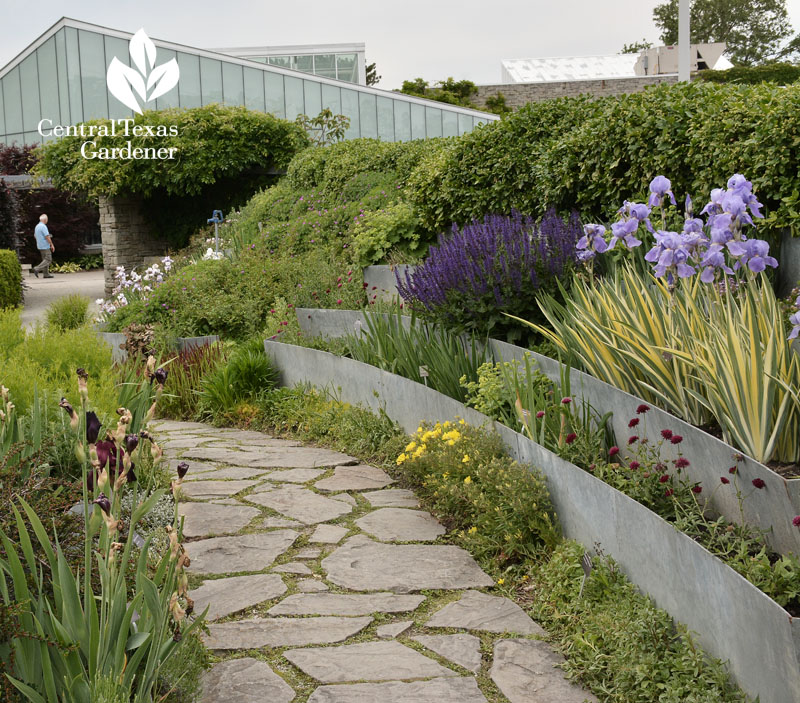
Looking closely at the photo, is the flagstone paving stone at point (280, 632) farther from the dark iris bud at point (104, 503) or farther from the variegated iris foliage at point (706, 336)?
the variegated iris foliage at point (706, 336)

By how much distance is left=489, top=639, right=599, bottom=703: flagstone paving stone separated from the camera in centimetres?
252

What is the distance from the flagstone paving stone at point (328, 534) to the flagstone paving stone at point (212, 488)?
0.80 meters

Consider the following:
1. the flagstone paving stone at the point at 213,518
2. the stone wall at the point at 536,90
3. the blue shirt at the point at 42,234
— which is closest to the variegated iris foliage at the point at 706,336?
the flagstone paving stone at the point at 213,518

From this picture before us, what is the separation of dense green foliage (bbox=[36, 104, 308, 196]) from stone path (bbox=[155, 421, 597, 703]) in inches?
497

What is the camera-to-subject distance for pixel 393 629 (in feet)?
9.80

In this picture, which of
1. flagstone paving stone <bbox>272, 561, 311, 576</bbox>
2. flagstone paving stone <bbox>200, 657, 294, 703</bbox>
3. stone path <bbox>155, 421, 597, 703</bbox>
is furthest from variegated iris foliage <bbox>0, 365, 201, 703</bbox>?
flagstone paving stone <bbox>272, 561, 311, 576</bbox>

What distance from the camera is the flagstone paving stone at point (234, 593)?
315 cm

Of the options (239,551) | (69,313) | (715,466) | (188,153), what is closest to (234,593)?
(239,551)

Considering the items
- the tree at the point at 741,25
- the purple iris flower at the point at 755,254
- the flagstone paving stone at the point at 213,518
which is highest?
the tree at the point at 741,25

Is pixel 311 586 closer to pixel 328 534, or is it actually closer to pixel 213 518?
pixel 328 534

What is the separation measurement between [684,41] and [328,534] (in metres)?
10.5

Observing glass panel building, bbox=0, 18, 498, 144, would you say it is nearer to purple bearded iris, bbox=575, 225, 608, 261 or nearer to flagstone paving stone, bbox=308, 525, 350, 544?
purple bearded iris, bbox=575, 225, 608, 261

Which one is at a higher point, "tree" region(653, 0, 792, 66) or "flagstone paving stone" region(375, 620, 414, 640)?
"tree" region(653, 0, 792, 66)

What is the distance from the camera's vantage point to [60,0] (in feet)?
68.7
